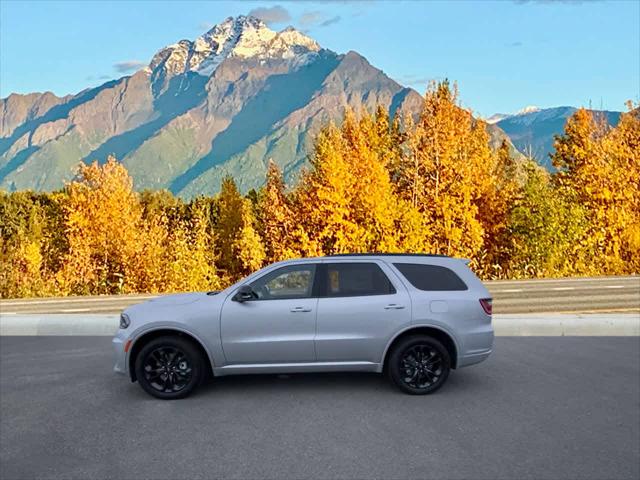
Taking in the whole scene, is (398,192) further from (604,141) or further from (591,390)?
(591,390)

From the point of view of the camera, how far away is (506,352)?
33.4ft

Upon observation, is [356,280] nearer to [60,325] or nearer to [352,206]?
[60,325]

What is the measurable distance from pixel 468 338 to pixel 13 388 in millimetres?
5832

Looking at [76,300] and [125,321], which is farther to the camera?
[76,300]

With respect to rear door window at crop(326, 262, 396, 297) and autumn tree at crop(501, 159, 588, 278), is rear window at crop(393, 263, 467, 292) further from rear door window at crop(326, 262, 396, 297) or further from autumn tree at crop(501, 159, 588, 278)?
autumn tree at crop(501, 159, 588, 278)

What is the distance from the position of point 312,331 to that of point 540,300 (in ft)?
51.4

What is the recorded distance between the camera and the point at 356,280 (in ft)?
25.5

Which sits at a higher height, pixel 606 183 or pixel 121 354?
pixel 606 183

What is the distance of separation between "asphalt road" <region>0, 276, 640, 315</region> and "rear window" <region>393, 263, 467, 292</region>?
40.1ft

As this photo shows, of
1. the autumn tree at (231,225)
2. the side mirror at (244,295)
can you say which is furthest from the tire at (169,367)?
the autumn tree at (231,225)

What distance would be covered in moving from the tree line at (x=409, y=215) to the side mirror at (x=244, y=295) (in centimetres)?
2326

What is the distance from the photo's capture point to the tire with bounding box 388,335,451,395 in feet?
25.0

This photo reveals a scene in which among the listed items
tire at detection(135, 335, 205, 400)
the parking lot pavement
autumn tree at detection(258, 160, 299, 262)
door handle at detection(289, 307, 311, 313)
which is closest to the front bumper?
tire at detection(135, 335, 205, 400)

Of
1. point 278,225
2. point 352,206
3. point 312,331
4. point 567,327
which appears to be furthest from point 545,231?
point 312,331
